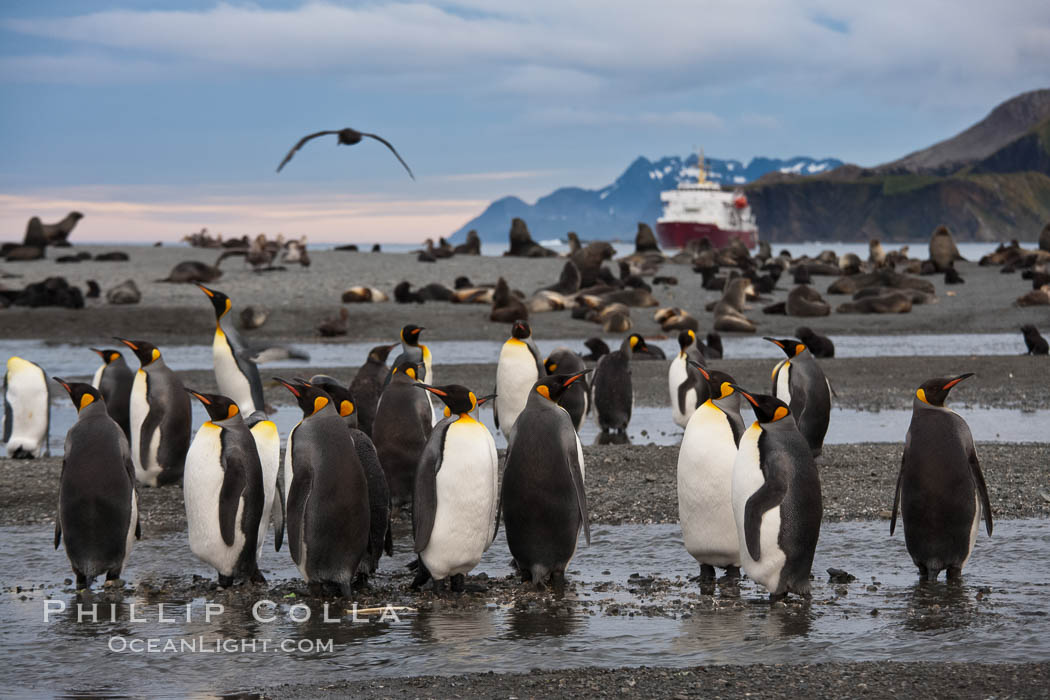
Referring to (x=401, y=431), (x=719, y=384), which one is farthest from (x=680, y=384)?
(x=719, y=384)

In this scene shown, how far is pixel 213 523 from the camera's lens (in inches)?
244

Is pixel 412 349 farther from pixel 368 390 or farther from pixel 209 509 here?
pixel 209 509

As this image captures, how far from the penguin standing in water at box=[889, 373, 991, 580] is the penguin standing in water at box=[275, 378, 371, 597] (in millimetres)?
3004

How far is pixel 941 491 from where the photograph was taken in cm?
609

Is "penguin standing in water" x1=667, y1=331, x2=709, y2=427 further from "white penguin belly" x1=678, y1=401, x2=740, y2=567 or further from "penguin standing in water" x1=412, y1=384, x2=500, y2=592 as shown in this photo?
"penguin standing in water" x1=412, y1=384, x2=500, y2=592

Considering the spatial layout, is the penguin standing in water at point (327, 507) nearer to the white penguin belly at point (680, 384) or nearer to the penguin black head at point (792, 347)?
the penguin black head at point (792, 347)

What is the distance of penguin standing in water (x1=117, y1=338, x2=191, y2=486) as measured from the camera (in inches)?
352

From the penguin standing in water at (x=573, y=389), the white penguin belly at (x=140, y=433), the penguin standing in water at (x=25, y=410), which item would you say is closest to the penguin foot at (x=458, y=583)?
the white penguin belly at (x=140, y=433)

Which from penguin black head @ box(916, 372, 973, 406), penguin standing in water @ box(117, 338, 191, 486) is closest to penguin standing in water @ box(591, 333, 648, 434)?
penguin standing in water @ box(117, 338, 191, 486)

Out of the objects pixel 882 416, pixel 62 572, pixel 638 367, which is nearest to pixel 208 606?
pixel 62 572

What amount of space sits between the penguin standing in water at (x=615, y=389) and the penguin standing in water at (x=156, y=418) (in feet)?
14.4

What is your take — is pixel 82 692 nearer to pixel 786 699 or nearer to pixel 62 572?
pixel 62 572

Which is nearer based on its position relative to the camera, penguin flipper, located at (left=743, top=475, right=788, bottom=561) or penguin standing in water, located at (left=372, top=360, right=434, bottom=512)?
penguin flipper, located at (left=743, top=475, right=788, bottom=561)

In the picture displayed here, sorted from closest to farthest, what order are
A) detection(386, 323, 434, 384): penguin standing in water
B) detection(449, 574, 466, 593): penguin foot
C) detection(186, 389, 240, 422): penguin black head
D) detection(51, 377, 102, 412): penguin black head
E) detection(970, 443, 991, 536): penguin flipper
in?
1. detection(970, 443, 991, 536): penguin flipper
2. detection(449, 574, 466, 593): penguin foot
3. detection(186, 389, 240, 422): penguin black head
4. detection(51, 377, 102, 412): penguin black head
5. detection(386, 323, 434, 384): penguin standing in water
